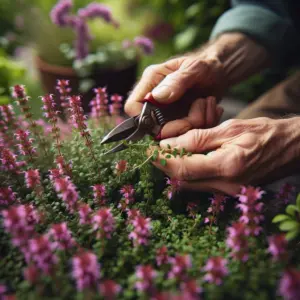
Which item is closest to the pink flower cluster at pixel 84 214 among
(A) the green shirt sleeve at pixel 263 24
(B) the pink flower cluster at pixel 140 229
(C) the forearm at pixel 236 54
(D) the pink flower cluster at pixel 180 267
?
(B) the pink flower cluster at pixel 140 229

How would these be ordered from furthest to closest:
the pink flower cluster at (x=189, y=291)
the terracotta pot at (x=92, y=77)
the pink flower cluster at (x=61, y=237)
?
the terracotta pot at (x=92, y=77)
the pink flower cluster at (x=61, y=237)
the pink flower cluster at (x=189, y=291)

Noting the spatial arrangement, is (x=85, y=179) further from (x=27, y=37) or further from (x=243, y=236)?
(x=27, y=37)

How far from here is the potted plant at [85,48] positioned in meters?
1.76

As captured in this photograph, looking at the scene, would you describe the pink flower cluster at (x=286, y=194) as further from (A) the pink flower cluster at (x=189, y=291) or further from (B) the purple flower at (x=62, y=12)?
(B) the purple flower at (x=62, y=12)

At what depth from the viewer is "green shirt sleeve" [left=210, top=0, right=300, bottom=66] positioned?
147 cm

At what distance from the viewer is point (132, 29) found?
7.59 feet

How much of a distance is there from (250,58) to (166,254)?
1053mm

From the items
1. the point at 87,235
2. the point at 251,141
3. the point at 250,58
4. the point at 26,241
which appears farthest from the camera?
the point at 250,58

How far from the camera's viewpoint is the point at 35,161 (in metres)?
0.97

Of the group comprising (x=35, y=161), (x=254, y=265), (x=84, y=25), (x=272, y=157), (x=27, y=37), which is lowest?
(x=254, y=265)

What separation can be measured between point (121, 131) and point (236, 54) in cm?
73

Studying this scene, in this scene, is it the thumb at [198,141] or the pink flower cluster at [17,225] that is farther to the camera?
the thumb at [198,141]

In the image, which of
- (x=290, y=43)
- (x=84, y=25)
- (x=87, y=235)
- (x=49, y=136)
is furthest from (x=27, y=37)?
(x=87, y=235)

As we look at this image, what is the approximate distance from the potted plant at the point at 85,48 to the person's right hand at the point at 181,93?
672 millimetres
